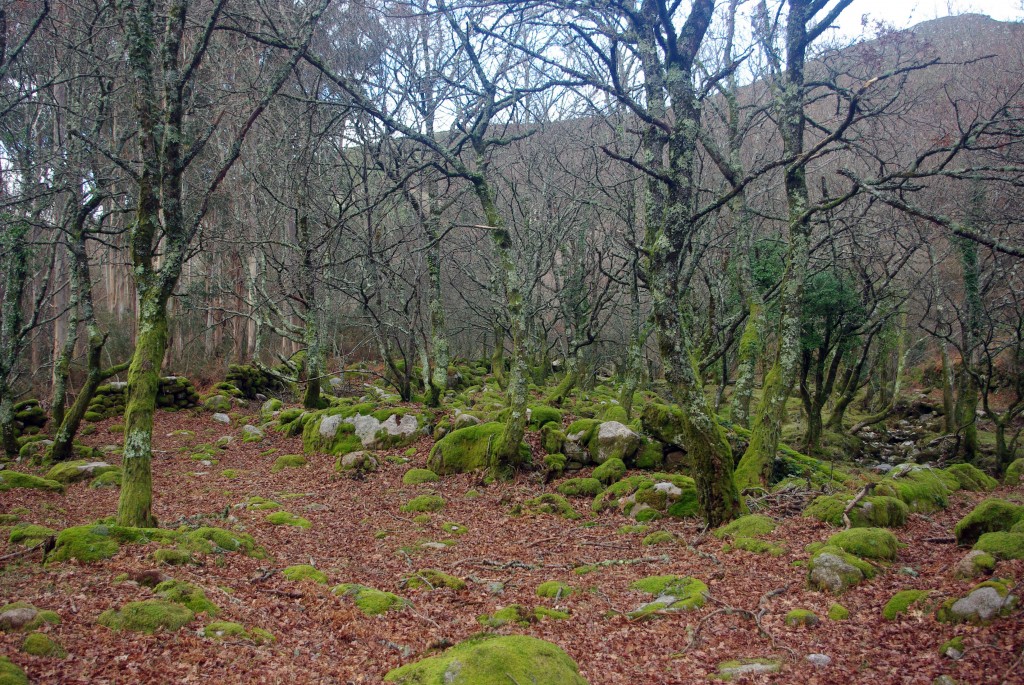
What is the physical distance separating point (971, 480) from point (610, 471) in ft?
20.1

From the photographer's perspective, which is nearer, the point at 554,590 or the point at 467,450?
the point at 554,590

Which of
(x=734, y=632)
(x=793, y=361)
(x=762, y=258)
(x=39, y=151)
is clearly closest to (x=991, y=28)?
(x=762, y=258)

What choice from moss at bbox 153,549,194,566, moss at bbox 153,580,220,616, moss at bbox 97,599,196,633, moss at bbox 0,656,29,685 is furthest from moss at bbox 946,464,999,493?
moss at bbox 0,656,29,685

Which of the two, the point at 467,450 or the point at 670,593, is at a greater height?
the point at 467,450

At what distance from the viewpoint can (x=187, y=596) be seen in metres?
5.04

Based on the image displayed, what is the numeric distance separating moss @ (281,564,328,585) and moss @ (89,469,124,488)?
5.92m

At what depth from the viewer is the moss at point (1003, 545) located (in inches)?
209

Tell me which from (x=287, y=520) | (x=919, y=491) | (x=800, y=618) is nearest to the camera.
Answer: (x=800, y=618)

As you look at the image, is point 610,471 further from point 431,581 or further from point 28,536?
point 28,536

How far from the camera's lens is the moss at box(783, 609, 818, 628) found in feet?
17.0

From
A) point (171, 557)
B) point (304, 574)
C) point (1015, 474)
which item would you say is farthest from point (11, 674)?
point (1015, 474)

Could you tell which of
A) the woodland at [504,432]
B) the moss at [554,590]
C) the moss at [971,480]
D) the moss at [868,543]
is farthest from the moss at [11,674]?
the moss at [971,480]

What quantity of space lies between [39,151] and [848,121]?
13.1 metres

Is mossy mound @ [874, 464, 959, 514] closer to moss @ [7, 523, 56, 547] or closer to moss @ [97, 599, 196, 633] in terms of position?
moss @ [97, 599, 196, 633]
